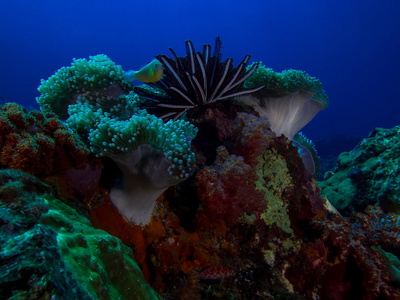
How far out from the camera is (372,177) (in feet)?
16.4

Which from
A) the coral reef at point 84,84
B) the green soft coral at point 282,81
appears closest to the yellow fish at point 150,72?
the coral reef at point 84,84

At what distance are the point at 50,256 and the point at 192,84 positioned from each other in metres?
2.94

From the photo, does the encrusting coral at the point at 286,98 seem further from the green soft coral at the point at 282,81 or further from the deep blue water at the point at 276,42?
the deep blue water at the point at 276,42

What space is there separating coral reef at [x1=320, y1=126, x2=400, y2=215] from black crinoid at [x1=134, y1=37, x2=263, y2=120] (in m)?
3.70

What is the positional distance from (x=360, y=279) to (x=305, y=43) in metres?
138

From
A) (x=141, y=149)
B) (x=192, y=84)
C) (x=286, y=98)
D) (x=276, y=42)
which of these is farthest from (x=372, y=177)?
(x=276, y=42)

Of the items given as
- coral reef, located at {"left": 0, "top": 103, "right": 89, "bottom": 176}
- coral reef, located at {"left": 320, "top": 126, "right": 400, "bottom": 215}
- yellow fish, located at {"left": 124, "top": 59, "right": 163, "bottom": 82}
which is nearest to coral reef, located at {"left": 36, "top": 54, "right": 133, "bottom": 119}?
yellow fish, located at {"left": 124, "top": 59, "right": 163, "bottom": 82}

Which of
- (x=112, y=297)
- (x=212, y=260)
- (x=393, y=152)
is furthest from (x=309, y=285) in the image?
(x=393, y=152)

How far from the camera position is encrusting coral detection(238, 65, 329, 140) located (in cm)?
432

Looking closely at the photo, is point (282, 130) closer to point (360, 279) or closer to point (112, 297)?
point (360, 279)

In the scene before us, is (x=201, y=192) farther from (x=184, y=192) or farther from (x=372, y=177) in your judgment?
(x=372, y=177)

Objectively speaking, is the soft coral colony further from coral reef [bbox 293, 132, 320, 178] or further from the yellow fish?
coral reef [bbox 293, 132, 320, 178]

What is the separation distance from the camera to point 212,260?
9.47ft

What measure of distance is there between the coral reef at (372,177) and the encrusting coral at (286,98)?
69.1 inches
